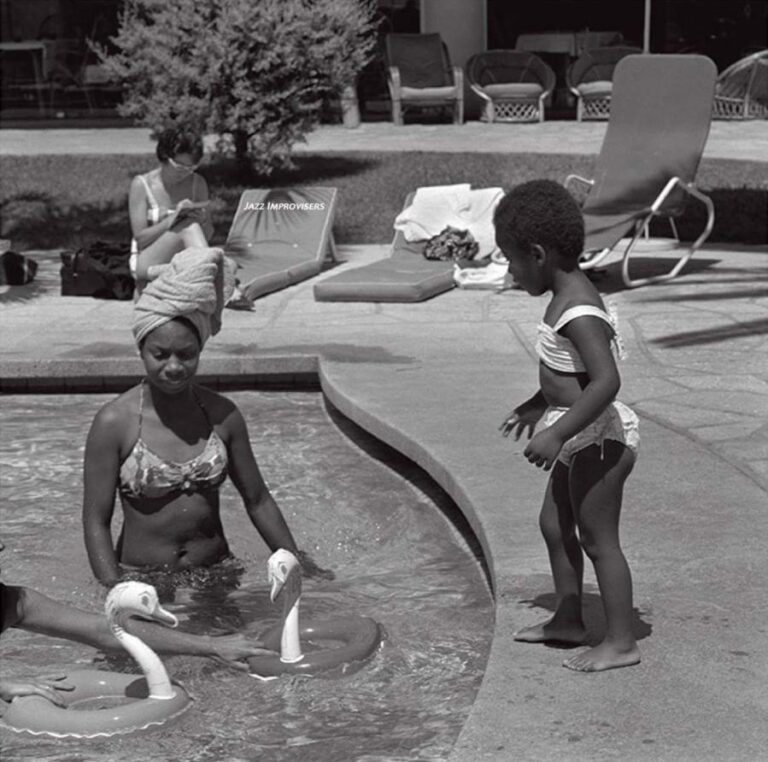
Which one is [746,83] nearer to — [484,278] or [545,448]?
[484,278]

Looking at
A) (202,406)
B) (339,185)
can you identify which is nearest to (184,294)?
(202,406)

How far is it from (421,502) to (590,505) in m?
2.60

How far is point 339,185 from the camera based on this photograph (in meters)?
15.4

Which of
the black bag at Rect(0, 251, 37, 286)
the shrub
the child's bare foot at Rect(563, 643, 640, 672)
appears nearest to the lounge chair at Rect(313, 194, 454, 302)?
the black bag at Rect(0, 251, 37, 286)

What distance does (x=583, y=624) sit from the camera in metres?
4.42

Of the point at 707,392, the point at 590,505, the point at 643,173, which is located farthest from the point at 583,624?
the point at 643,173

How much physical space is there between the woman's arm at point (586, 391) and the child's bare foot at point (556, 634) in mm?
557

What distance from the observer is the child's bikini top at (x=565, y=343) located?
4125mm

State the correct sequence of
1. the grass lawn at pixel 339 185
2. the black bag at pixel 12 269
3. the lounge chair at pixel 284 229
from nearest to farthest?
1. the black bag at pixel 12 269
2. the lounge chair at pixel 284 229
3. the grass lawn at pixel 339 185

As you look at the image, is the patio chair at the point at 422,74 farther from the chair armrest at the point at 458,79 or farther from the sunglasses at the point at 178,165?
the sunglasses at the point at 178,165

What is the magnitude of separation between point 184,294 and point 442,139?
555 inches

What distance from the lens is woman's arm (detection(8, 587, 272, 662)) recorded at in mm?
4152

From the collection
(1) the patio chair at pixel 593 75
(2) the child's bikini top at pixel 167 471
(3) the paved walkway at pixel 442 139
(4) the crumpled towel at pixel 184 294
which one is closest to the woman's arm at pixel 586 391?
(4) the crumpled towel at pixel 184 294

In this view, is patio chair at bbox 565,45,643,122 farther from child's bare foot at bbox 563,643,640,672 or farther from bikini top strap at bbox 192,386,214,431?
child's bare foot at bbox 563,643,640,672
